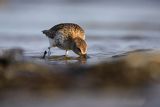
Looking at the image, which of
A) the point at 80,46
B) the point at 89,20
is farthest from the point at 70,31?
the point at 89,20

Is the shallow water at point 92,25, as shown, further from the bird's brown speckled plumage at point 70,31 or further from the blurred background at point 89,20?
the bird's brown speckled plumage at point 70,31

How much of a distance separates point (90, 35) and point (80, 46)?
3.93m

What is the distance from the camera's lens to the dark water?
6730 mm

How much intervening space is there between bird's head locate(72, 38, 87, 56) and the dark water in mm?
166

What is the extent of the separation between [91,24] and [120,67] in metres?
9.49

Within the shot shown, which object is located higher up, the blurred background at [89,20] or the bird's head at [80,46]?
the blurred background at [89,20]

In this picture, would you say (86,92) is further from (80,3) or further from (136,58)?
(80,3)

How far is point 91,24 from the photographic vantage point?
1689 centimetres

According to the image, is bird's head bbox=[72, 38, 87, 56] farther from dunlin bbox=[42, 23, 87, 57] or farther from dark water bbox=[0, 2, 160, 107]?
dunlin bbox=[42, 23, 87, 57]

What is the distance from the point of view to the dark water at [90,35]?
6730 mm

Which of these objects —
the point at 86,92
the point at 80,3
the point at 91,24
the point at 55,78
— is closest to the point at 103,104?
the point at 86,92

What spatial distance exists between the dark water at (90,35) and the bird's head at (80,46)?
0.55ft

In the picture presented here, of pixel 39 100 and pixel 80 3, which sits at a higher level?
pixel 80 3

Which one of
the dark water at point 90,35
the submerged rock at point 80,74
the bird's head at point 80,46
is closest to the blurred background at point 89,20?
the dark water at point 90,35
